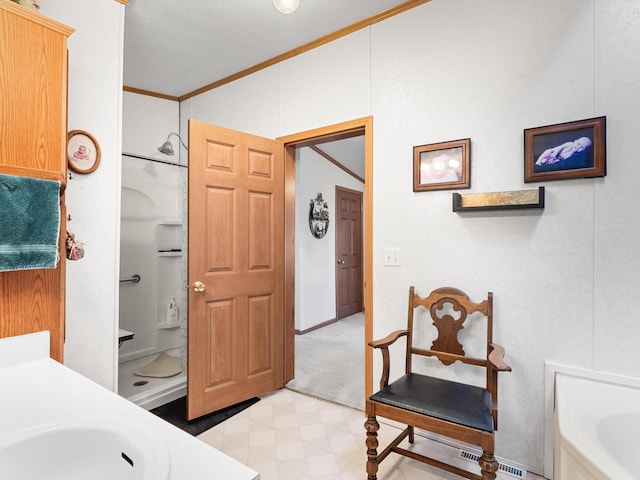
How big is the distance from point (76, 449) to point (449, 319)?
69.8 inches

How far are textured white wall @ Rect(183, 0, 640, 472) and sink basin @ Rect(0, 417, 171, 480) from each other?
177 centimetres

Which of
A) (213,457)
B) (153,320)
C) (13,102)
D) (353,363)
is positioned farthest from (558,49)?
(153,320)

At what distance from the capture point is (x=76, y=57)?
187 cm

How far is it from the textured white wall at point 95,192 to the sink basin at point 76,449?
120cm

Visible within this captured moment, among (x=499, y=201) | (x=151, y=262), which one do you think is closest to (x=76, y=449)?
(x=499, y=201)

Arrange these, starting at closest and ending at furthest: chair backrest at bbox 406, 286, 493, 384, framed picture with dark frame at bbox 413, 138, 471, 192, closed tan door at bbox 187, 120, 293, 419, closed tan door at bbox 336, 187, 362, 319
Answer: chair backrest at bbox 406, 286, 493, 384
framed picture with dark frame at bbox 413, 138, 471, 192
closed tan door at bbox 187, 120, 293, 419
closed tan door at bbox 336, 187, 362, 319

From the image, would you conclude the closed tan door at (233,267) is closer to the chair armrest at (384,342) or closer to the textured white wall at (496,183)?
the textured white wall at (496,183)

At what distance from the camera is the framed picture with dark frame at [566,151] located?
1683 mm

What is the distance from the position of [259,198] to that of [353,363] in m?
1.98

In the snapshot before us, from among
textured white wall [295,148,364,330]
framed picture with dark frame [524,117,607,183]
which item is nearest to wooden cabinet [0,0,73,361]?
framed picture with dark frame [524,117,607,183]

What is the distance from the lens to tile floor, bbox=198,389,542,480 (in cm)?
185

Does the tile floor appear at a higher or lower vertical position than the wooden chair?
lower

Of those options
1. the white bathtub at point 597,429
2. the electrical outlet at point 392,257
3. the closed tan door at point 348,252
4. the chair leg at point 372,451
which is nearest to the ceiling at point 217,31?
the electrical outlet at point 392,257

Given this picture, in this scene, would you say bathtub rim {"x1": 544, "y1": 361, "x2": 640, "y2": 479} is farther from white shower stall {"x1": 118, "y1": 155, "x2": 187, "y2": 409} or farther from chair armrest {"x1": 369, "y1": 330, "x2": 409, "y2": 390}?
white shower stall {"x1": 118, "y1": 155, "x2": 187, "y2": 409}
